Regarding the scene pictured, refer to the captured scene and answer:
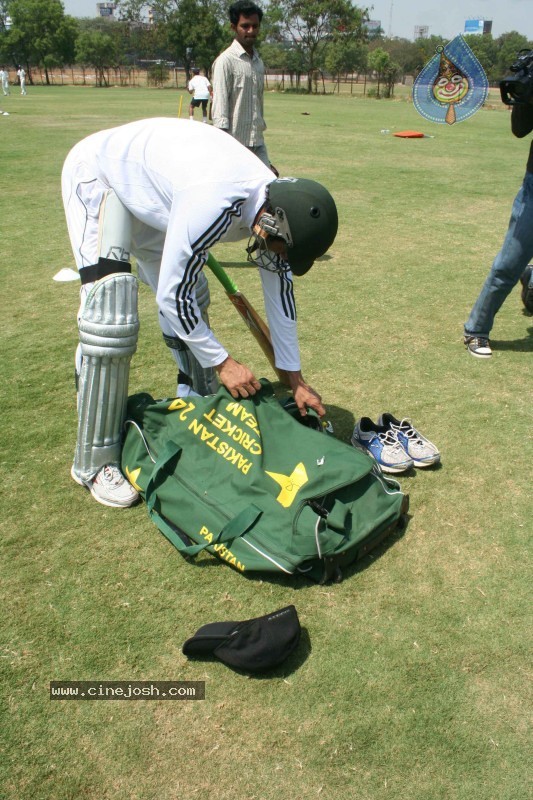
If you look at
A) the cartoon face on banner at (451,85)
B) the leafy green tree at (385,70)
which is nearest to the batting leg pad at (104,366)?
the cartoon face on banner at (451,85)

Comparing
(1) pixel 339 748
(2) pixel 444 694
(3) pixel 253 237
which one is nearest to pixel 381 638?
(2) pixel 444 694

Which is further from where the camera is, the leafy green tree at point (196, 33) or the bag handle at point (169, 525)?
the leafy green tree at point (196, 33)

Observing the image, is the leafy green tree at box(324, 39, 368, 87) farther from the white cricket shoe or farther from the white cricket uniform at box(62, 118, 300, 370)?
the white cricket shoe

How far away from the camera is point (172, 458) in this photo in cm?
301

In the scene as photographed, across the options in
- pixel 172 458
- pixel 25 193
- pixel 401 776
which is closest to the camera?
pixel 401 776

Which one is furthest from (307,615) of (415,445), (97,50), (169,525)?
(97,50)

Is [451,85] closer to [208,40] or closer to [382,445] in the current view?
[382,445]

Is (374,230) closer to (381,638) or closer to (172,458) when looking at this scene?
(172,458)

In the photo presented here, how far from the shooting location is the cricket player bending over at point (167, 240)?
2582 millimetres

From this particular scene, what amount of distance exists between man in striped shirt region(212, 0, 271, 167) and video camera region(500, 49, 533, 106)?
294 centimetres

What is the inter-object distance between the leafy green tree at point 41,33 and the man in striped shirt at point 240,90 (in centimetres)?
7628

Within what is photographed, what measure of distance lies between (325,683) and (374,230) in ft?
22.2

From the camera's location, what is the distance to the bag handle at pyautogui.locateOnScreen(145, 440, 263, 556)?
266 centimetres

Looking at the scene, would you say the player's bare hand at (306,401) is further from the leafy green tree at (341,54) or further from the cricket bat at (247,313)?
the leafy green tree at (341,54)
